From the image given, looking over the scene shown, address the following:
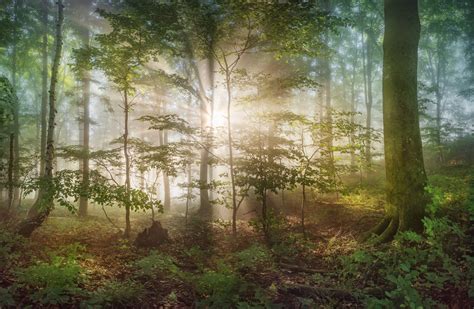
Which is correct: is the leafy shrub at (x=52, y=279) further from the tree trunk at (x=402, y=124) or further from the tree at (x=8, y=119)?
the tree trunk at (x=402, y=124)

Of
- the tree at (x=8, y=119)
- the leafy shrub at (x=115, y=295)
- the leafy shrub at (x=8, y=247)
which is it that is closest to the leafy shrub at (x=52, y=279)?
the leafy shrub at (x=115, y=295)

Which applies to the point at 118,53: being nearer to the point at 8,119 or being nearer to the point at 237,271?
the point at 8,119

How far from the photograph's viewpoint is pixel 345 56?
26.2 metres

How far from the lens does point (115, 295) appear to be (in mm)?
4422

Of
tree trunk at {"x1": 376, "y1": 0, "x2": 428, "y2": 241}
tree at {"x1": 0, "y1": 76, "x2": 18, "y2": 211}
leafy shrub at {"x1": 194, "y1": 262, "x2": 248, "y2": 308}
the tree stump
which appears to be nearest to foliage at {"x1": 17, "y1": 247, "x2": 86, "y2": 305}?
leafy shrub at {"x1": 194, "y1": 262, "x2": 248, "y2": 308}

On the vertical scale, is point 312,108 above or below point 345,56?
below

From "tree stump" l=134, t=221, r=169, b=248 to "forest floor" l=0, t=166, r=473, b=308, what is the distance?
0.32m

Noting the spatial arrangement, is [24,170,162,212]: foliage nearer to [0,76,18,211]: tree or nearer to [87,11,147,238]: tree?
[87,11,147,238]: tree

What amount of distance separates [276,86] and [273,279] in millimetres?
6082

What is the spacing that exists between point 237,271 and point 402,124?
553 cm

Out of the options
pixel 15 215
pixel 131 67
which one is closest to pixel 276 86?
pixel 131 67

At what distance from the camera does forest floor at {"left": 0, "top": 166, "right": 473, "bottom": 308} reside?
4277mm

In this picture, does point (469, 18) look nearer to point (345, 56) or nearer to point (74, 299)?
point (345, 56)

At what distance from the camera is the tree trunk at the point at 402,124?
23.1 feet
